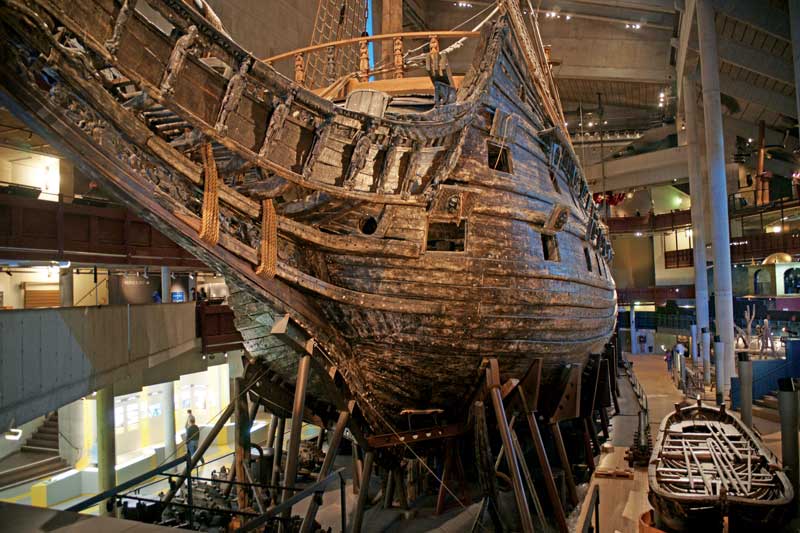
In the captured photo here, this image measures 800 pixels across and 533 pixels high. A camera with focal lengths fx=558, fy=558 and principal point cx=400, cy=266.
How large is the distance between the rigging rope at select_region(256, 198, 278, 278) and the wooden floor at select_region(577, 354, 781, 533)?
2.65 meters

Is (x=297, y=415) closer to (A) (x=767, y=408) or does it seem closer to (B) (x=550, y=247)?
(B) (x=550, y=247)

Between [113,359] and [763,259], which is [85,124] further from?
[763,259]

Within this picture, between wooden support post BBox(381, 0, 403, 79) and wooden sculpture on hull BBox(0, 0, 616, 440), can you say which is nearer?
wooden sculpture on hull BBox(0, 0, 616, 440)

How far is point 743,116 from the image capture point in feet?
78.2

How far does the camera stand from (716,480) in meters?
5.96

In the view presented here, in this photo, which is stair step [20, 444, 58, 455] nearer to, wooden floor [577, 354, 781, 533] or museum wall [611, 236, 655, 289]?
wooden floor [577, 354, 781, 533]

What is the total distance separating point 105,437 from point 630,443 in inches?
320

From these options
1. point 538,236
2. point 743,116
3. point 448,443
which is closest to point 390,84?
point 538,236

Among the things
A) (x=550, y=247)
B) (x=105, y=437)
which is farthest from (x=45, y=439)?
(x=550, y=247)

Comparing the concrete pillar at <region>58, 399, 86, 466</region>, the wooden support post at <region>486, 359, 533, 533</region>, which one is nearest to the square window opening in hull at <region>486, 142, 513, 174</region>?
the wooden support post at <region>486, 359, 533, 533</region>

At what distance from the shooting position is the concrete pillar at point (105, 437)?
779 cm

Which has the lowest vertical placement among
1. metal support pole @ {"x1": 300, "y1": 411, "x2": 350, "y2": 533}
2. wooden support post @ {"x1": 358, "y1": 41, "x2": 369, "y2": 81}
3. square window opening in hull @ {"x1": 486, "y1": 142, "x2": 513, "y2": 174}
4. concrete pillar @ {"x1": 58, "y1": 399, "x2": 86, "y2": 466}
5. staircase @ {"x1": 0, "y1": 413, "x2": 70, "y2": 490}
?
staircase @ {"x1": 0, "y1": 413, "x2": 70, "y2": 490}

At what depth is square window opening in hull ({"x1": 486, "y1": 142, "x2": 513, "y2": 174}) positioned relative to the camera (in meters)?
5.58

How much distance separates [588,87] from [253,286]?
24023mm
